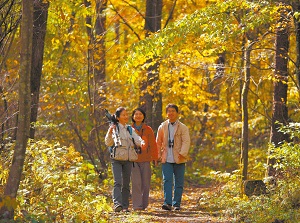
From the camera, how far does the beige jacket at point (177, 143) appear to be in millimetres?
12859

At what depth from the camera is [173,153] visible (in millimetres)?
12898

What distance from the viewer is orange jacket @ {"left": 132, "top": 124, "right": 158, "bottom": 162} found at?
12.8m

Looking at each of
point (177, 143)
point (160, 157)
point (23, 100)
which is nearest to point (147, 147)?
point (160, 157)

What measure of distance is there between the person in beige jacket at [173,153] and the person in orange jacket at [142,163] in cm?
26

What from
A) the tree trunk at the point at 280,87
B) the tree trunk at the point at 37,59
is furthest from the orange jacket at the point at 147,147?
the tree trunk at the point at 280,87

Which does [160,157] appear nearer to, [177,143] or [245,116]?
[177,143]

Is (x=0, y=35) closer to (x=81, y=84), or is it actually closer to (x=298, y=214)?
(x=298, y=214)

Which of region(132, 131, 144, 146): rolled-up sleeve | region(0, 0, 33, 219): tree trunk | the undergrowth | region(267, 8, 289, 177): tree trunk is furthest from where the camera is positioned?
region(267, 8, 289, 177): tree trunk

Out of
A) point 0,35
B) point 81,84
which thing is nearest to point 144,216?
point 0,35

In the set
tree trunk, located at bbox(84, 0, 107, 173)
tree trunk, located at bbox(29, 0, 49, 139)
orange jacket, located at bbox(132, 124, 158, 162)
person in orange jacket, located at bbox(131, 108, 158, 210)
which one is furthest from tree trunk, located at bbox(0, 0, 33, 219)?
tree trunk, located at bbox(84, 0, 107, 173)

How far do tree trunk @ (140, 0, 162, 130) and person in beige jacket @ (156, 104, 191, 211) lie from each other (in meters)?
6.72

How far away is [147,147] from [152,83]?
717 centimetres

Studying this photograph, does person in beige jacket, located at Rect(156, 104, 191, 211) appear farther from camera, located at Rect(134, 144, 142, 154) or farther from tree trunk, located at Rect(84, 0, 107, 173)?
tree trunk, located at Rect(84, 0, 107, 173)

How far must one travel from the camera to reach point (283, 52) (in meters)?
15.0
